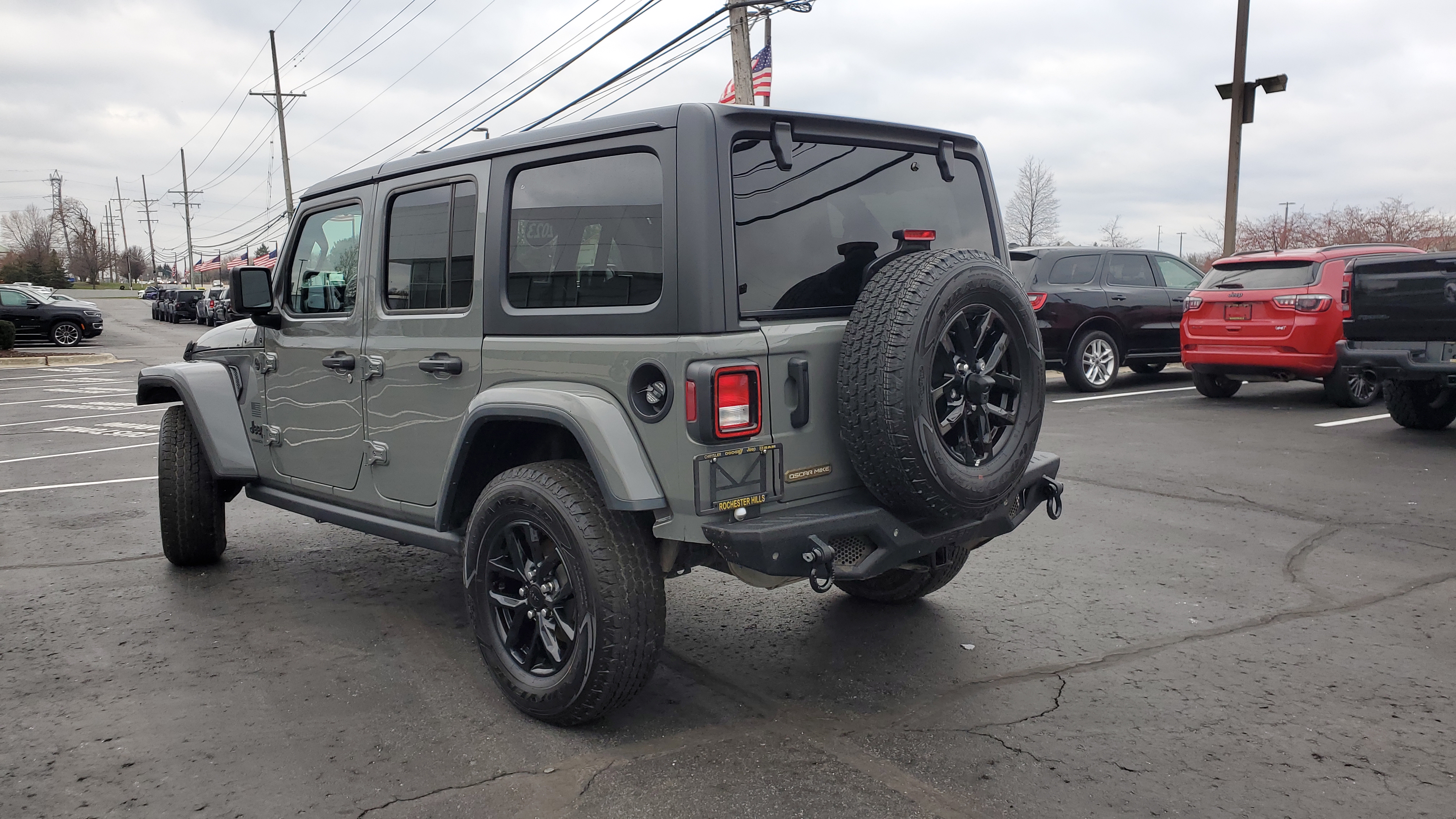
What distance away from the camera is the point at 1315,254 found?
10469 mm

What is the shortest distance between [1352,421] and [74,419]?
14.3 meters

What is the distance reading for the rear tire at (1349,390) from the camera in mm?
10578

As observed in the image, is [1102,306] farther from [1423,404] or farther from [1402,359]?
[1402,359]

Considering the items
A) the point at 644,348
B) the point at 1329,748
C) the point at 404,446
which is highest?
the point at 644,348

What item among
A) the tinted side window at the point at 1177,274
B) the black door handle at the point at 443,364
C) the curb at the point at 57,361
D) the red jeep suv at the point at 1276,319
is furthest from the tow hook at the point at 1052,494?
the curb at the point at 57,361

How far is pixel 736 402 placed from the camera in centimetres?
301

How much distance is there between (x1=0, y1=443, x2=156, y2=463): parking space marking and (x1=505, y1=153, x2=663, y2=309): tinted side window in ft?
26.1

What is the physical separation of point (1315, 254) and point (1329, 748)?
29.0ft

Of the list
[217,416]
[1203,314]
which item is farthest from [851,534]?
[1203,314]

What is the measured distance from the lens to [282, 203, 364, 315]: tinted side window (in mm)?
4348

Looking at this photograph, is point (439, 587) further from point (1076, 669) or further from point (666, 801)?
point (1076, 669)

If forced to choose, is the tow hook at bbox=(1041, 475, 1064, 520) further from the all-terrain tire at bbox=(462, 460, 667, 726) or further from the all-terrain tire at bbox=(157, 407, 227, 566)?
the all-terrain tire at bbox=(157, 407, 227, 566)

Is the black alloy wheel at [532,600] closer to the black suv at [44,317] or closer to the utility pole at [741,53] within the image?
the utility pole at [741,53]

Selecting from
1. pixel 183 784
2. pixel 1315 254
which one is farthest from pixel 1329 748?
pixel 1315 254
